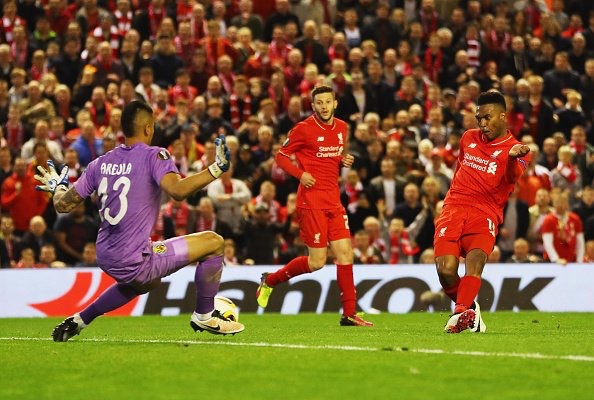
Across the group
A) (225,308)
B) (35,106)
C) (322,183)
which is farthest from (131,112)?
(35,106)

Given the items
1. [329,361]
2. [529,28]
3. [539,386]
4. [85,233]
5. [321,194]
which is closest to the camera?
[539,386]

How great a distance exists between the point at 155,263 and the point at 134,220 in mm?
422

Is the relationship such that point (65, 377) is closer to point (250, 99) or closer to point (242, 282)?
point (242, 282)

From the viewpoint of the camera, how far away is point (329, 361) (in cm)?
948

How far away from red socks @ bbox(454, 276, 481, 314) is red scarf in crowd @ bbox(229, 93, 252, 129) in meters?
11.2

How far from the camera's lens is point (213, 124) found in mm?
22297

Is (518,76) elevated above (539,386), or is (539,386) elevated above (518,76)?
(518,76)

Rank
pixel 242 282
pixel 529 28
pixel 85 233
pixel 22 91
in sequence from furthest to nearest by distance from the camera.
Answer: pixel 529 28
pixel 22 91
pixel 85 233
pixel 242 282

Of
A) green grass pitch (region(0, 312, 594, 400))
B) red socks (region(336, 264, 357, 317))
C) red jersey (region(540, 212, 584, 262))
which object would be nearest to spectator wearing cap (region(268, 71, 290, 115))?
red jersey (region(540, 212, 584, 262))

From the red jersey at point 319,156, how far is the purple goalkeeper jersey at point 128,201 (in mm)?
3860

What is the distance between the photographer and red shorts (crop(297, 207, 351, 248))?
14.8m

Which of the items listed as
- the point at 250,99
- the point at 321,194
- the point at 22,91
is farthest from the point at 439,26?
the point at 321,194

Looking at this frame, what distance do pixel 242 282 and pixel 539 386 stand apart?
1097cm

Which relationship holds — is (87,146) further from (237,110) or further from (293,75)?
(293,75)
